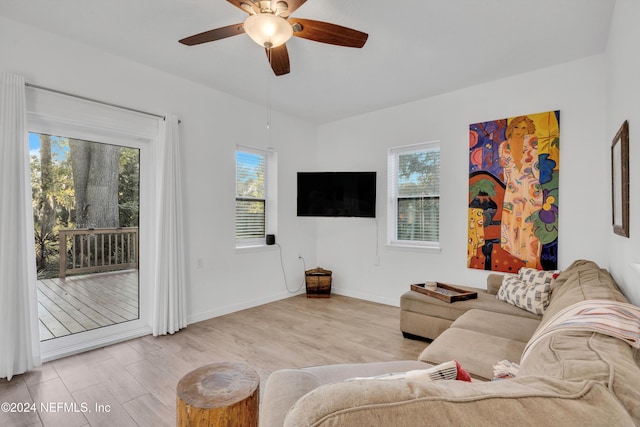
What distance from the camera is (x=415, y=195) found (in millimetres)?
4258

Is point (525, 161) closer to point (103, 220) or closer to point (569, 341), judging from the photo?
point (569, 341)

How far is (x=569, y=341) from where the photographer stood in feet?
3.25

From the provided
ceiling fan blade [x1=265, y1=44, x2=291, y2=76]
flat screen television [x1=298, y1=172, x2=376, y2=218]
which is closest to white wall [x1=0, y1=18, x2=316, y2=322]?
flat screen television [x1=298, y1=172, x2=376, y2=218]

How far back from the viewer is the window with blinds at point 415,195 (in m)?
4.08

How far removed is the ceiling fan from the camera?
72.9 inches

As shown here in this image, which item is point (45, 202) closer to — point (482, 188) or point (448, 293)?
point (448, 293)

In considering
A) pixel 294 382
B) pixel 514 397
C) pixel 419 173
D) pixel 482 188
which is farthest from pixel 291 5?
pixel 419 173

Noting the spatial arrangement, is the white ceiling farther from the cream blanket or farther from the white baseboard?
the white baseboard

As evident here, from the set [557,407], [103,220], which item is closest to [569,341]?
[557,407]

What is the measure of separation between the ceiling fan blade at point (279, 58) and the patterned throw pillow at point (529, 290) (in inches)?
109

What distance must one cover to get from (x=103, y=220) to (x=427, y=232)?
3.71 m

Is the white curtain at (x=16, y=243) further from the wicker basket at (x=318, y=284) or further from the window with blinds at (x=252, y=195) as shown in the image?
the wicker basket at (x=318, y=284)

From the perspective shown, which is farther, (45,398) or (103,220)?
(103,220)

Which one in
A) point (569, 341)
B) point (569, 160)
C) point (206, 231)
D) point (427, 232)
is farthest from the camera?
point (427, 232)
